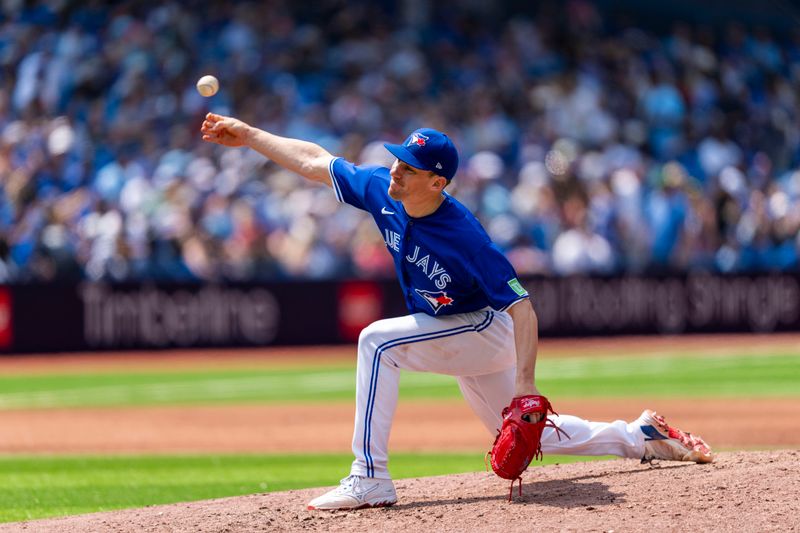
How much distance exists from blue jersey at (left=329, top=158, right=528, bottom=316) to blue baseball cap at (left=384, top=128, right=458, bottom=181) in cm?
18

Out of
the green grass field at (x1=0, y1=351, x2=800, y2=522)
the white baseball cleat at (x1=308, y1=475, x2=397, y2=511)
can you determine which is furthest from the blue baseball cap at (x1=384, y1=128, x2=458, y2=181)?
the green grass field at (x1=0, y1=351, x2=800, y2=522)

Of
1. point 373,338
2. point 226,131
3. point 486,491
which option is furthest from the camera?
point 226,131

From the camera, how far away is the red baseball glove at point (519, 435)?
566cm

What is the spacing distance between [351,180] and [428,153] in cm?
55

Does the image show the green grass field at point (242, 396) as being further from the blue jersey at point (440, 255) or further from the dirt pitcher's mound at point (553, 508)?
the blue jersey at point (440, 255)

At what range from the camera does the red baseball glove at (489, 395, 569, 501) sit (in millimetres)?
5664

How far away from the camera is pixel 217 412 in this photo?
12555mm

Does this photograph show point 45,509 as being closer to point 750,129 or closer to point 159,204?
point 159,204

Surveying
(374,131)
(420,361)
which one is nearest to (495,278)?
(420,361)

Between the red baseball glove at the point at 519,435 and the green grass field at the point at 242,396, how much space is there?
7.38ft

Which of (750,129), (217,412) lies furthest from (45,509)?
(750,129)

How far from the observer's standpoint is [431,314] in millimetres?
5988

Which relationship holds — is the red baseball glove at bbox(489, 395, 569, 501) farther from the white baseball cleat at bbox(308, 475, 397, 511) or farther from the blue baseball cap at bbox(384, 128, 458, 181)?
the blue baseball cap at bbox(384, 128, 458, 181)

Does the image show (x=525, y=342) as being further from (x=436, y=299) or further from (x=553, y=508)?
(x=553, y=508)
